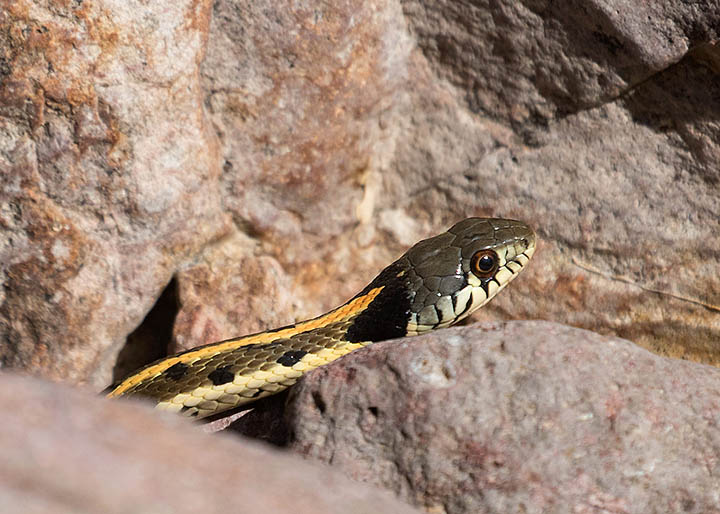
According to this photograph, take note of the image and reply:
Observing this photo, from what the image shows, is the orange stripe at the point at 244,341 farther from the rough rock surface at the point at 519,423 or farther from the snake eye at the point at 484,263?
the rough rock surface at the point at 519,423

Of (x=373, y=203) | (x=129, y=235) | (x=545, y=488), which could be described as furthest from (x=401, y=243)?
(x=545, y=488)

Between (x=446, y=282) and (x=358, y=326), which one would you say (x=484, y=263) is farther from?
(x=358, y=326)

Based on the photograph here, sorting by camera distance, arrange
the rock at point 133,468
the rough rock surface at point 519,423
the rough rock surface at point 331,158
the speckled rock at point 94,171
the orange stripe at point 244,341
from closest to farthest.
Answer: the rock at point 133,468, the rough rock surface at point 519,423, the speckled rock at point 94,171, the rough rock surface at point 331,158, the orange stripe at point 244,341

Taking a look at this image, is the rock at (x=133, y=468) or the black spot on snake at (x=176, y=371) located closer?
the rock at (x=133, y=468)

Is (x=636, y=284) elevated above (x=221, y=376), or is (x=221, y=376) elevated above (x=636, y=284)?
(x=221, y=376)

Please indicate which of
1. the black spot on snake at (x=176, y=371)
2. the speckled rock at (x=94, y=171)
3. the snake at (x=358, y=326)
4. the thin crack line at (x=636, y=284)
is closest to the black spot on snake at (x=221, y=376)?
the snake at (x=358, y=326)

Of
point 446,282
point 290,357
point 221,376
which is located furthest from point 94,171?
point 446,282

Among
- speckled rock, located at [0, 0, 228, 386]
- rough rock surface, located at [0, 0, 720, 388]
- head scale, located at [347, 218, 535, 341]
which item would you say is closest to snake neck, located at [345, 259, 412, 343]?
head scale, located at [347, 218, 535, 341]

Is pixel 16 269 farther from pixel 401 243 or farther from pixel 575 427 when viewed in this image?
pixel 575 427
